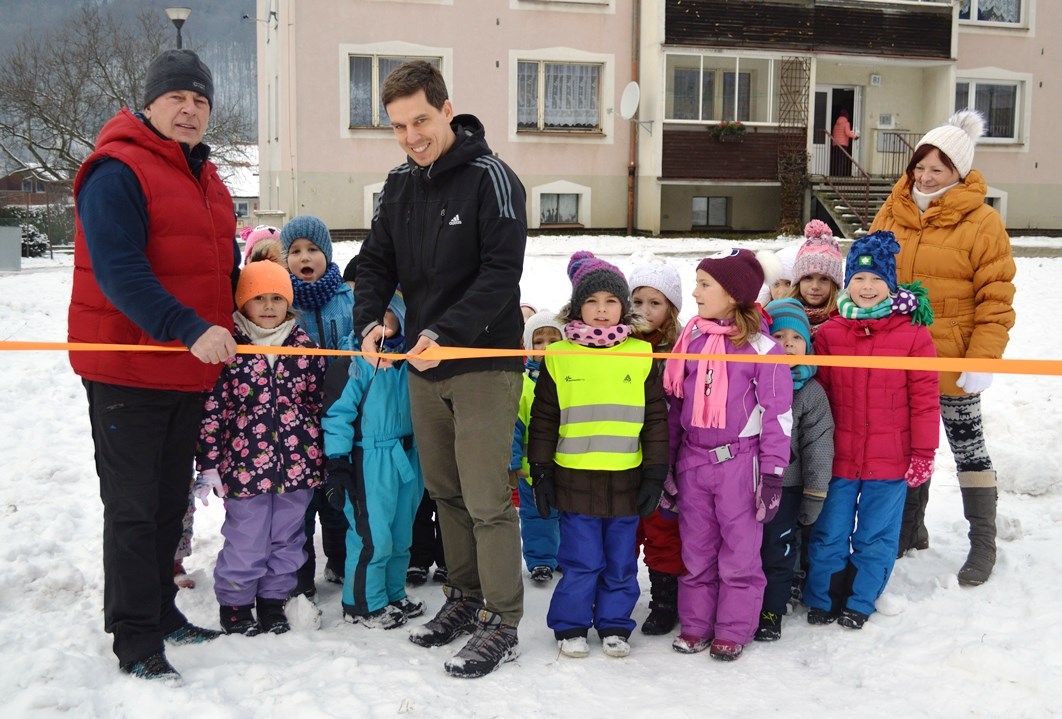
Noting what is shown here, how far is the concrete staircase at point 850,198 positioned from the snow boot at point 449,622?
1814cm

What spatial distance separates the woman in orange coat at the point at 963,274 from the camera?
14.2 feet

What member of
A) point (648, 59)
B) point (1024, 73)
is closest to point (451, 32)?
point (648, 59)

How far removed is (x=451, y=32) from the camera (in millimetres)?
21359

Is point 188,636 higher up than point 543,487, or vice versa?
point 543,487

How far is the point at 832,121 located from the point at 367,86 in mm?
11916

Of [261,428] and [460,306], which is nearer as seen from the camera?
[460,306]

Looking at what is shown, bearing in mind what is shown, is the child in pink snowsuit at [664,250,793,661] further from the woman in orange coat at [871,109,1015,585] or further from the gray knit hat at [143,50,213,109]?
the gray knit hat at [143,50,213,109]

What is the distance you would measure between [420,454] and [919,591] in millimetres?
2343

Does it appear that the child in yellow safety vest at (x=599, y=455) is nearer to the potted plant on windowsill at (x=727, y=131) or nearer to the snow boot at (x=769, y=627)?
the snow boot at (x=769, y=627)

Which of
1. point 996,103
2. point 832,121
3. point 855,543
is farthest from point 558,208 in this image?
point 855,543

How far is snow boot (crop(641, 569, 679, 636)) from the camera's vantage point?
4215 mm

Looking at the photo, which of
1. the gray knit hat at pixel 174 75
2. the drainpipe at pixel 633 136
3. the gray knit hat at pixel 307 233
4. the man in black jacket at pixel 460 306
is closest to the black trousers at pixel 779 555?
the man in black jacket at pixel 460 306

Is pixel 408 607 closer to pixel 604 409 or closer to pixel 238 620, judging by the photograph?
pixel 238 620

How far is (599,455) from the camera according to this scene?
3.89 metres
